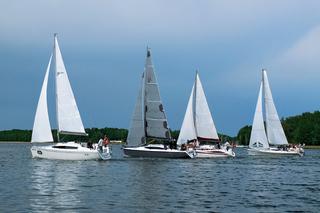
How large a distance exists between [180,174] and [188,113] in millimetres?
32532

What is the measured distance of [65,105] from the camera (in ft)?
196

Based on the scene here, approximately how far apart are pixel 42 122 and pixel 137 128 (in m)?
14.2

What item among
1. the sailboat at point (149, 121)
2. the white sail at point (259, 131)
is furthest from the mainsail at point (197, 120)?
the white sail at point (259, 131)

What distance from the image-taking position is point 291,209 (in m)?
27.1

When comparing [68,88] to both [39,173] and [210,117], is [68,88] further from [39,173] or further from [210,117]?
[210,117]

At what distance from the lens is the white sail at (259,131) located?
90312 millimetres

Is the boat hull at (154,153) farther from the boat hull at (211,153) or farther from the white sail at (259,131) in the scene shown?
the white sail at (259,131)

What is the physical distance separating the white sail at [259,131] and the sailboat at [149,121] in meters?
23.3

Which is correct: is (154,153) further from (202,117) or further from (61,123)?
(202,117)

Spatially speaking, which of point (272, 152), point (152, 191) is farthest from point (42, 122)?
point (272, 152)

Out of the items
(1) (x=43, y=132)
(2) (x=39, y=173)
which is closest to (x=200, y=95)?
(1) (x=43, y=132)

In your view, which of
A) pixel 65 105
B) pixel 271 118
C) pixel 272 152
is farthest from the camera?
pixel 271 118

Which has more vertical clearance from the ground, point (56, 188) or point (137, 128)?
point (137, 128)

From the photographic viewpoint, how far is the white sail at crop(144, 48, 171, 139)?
7038cm
